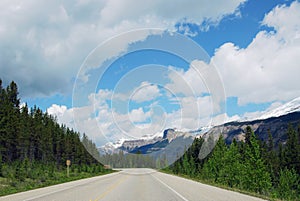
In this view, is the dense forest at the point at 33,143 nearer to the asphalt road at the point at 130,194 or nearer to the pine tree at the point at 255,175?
the asphalt road at the point at 130,194

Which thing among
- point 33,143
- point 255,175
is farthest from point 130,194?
point 33,143

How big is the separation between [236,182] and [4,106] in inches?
1599

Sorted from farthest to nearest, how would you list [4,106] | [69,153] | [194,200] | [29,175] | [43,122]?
[69,153]
[43,122]
[4,106]
[29,175]
[194,200]

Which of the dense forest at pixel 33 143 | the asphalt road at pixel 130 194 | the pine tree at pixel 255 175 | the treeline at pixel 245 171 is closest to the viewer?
the asphalt road at pixel 130 194

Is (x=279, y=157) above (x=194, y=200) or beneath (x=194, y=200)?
above

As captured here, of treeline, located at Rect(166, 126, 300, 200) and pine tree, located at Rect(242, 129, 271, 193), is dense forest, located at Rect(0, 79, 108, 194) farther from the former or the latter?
pine tree, located at Rect(242, 129, 271, 193)

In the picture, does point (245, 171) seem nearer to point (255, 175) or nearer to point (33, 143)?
point (255, 175)

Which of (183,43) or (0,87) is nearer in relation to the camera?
(183,43)

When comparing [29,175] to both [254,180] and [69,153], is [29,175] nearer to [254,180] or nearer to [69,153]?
[254,180]

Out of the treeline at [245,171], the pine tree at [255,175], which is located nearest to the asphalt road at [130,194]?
the treeline at [245,171]

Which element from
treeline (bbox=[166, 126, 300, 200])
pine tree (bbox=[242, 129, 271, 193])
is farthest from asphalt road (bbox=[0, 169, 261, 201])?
pine tree (bbox=[242, 129, 271, 193])

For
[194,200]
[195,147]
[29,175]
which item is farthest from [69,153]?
[194,200]

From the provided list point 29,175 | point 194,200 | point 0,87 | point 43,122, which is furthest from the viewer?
point 43,122

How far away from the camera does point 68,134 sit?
309ft
